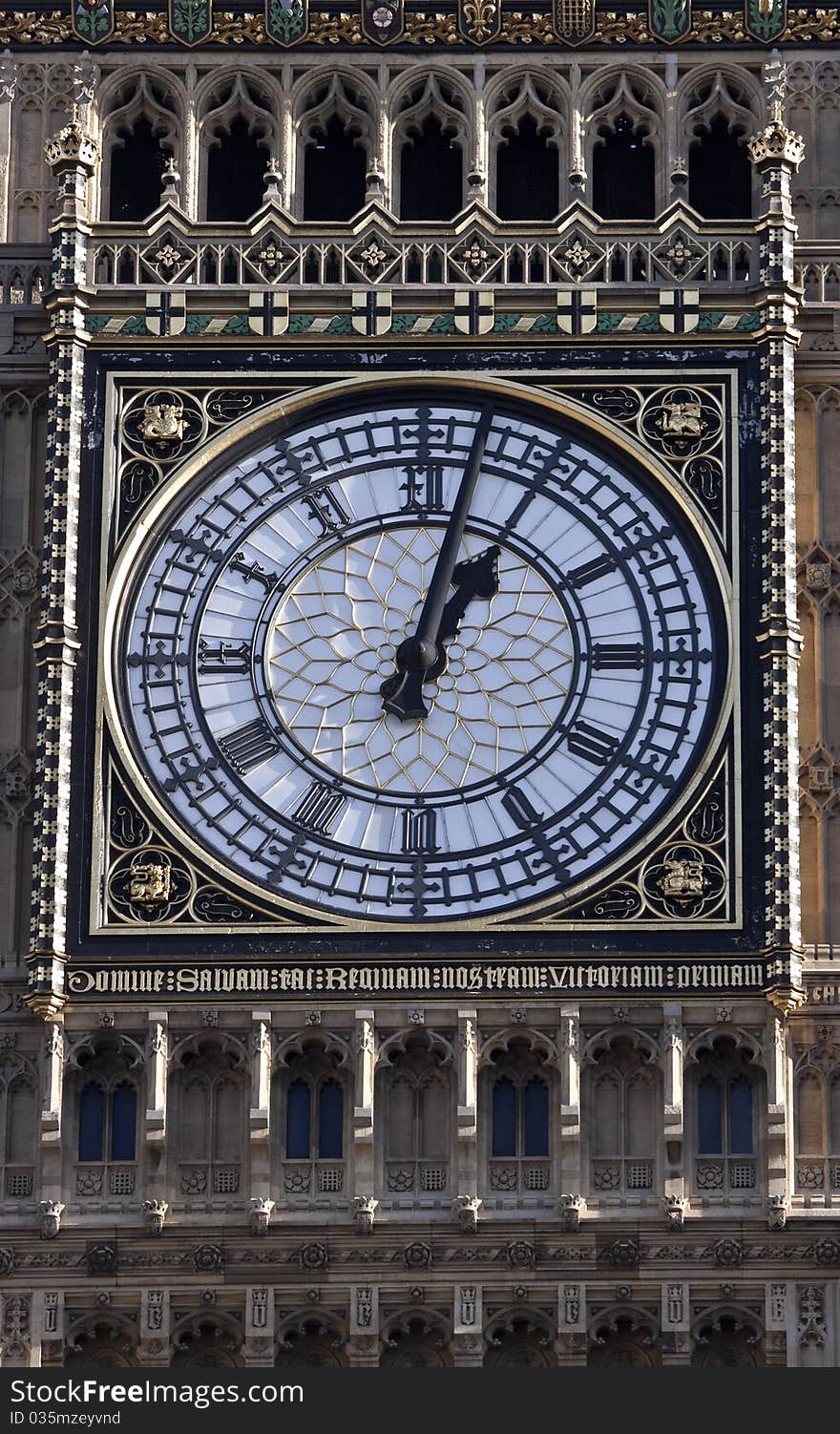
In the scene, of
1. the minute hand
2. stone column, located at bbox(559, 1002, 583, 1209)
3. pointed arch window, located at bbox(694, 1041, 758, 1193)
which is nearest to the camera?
stone column, located at bbox(559, 1002, 583, 1209)

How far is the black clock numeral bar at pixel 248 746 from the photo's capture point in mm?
39250

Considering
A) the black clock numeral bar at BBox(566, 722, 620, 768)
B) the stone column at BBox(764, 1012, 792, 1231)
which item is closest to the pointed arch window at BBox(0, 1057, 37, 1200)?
the black clock numeral bar at BBox(566, 722, 620, 768)

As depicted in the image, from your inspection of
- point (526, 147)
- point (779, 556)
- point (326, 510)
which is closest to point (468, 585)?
point (326, 510)

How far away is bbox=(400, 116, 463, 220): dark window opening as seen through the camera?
41594 mm

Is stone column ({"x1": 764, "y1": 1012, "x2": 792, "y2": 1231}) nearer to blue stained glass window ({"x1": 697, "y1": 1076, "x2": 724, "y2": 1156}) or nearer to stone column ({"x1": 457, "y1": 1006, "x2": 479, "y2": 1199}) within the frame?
blue stained glass window ({"x1": 697, "y1": 1076, "x2": 724, "y2": 1156})

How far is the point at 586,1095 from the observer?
38.3 m

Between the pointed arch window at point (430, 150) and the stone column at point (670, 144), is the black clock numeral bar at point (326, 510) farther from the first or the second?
the stone column at point (670, 144)

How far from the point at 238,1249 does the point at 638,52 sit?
30.2 feet

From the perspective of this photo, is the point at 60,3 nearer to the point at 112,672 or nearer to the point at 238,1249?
the point at 112,672

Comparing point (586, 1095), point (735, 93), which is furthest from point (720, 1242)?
point (735, 93)

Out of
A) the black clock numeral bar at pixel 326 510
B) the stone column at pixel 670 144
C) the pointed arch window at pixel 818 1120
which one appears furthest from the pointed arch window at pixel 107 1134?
the stone column at pixel 670 144

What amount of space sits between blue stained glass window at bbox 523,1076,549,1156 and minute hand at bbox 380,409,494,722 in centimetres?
266

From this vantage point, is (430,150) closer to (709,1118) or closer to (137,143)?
(137,143)

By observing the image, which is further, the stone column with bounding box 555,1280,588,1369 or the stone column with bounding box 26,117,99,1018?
the stone column with bounding box 26,117,99,1018
